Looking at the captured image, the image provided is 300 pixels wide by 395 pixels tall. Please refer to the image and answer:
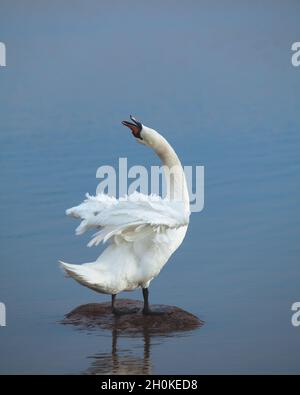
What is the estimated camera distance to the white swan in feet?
29.4

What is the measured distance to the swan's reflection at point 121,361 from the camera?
8672 mm

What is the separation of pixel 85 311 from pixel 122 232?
2.43ft

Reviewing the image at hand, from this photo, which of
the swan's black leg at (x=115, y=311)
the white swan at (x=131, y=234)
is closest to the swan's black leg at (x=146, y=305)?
the white swan at (x=131, y=234)

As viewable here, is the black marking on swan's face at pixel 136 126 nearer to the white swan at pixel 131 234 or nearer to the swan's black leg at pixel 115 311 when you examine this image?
the white swan at pixel 131 234

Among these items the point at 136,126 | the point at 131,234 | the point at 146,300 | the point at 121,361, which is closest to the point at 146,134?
the point at 136,126

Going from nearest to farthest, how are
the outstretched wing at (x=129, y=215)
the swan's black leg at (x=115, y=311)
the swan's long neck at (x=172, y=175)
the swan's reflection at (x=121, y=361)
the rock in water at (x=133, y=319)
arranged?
the swan's reflection at (x=121, y=361) → the outstretched wing at (x=129, y=215) → the rock in water at (x=133, y=319) → the swan's black leg at (x=115, y=311) → the swan's long neck at (x=172, y=175)

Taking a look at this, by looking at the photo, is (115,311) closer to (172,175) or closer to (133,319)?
(133,319)

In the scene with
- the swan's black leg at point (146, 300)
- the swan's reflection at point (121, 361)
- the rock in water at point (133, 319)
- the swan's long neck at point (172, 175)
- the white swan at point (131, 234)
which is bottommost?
the swan's reflection at point (121, 361)

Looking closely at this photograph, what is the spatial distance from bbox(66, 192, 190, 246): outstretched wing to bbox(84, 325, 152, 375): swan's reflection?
79 centimetres

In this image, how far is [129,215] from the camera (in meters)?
9.04

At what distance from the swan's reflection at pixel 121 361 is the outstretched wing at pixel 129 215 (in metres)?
0.79

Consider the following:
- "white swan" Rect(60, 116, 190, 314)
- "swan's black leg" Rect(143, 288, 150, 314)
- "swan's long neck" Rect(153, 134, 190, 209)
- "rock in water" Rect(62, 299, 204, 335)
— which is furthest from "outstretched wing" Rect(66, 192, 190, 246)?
"rock in water" Rect(62, 299, 204, 335)
